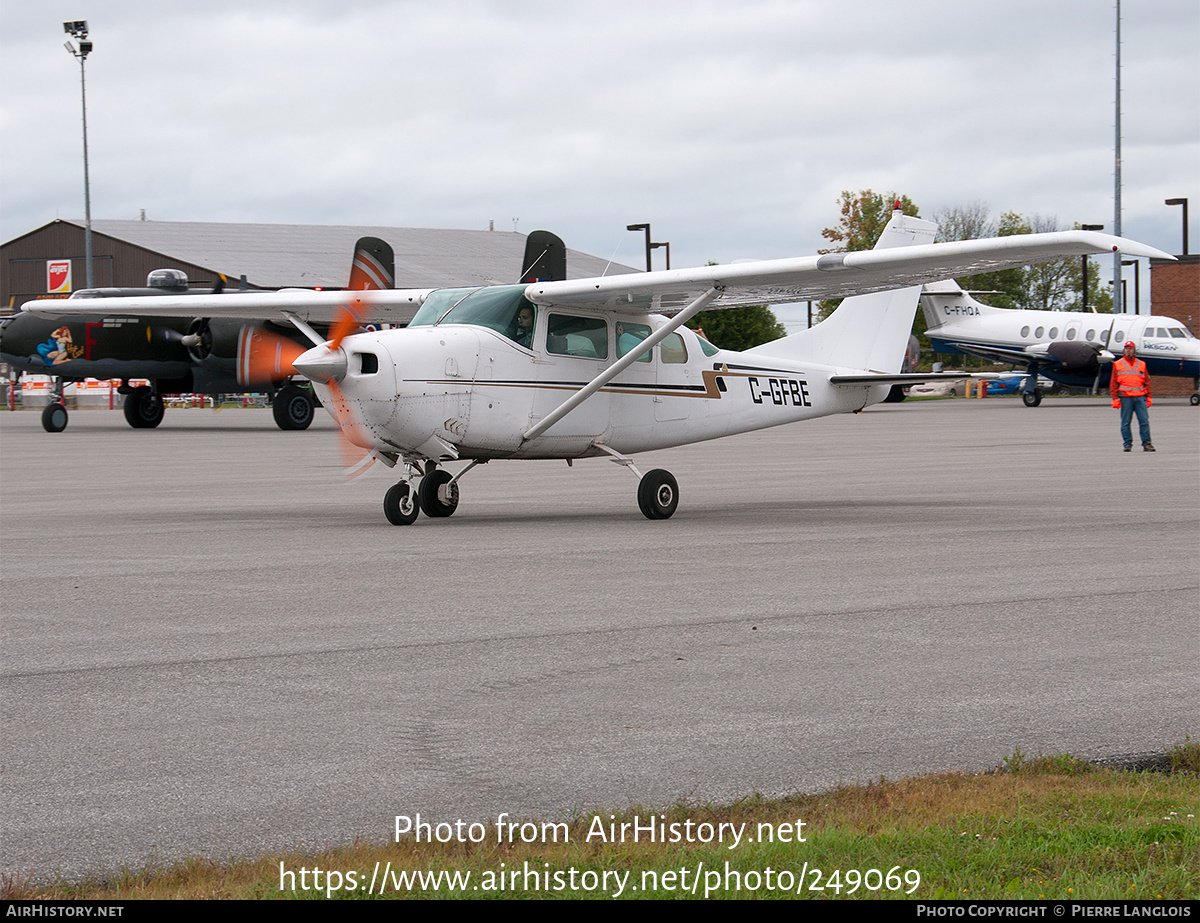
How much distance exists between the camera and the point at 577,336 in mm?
14891

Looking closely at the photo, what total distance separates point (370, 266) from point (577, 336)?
2.64m

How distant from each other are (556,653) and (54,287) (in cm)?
8265

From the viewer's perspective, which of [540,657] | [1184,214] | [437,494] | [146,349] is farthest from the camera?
[1184,214]

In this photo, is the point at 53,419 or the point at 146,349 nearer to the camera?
the point at 146,349

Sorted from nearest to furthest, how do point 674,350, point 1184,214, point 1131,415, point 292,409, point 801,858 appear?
point 801,858
point 674,350
point 1131,415
point 292,409
point 1184,214

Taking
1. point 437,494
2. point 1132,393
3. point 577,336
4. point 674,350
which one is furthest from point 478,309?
point 1132,393

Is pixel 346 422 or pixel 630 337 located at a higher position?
pixel 630 337

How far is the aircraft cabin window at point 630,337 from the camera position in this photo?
15.4 meters

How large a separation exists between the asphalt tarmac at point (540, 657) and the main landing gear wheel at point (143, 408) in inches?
919

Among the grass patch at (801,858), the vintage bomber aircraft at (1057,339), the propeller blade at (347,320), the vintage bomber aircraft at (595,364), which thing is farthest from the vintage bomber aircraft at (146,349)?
the grass patch at (801,858)

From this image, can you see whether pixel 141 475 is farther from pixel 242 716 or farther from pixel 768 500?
pixel 242 716

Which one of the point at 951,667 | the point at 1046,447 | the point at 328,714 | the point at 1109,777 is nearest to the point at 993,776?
the point at 1109,777

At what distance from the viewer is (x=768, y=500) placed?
16500 mm

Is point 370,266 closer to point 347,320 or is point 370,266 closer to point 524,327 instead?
point 347,320
